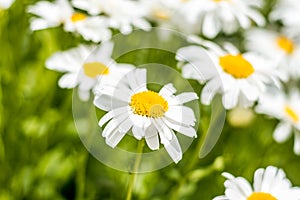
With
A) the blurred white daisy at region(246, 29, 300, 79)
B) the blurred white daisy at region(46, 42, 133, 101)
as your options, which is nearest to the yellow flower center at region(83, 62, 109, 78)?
the blurred white daisy at region(46, 42, 133, 101)

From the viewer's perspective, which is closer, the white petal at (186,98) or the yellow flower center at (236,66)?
the white petal at (186,98)

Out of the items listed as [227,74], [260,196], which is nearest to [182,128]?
[260,196]

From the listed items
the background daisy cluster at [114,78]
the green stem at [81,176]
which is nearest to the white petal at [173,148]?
the background daisy cluster at [114,78]

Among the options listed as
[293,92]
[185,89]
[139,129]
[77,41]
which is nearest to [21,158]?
A: [77,41]

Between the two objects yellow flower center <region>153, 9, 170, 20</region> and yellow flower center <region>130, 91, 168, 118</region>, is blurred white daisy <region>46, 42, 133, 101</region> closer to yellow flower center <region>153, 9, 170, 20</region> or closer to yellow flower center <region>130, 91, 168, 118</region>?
yellow flower center <region>130, 91, 168, 118</region>

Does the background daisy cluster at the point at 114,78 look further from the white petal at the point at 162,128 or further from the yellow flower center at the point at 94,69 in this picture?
the white petal at the point at 162,128

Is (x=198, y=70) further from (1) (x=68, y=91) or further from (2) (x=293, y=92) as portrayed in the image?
(2) (x=293, y=92)
